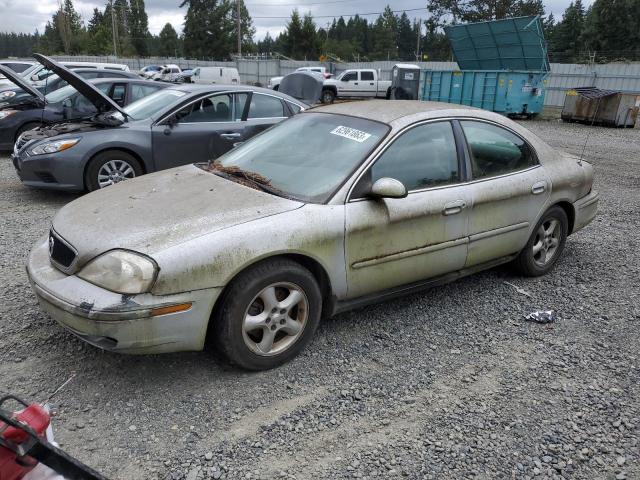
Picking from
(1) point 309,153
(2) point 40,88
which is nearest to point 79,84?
(1) point 309,153

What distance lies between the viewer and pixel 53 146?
245 inches

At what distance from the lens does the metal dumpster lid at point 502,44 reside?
21812 millimetres

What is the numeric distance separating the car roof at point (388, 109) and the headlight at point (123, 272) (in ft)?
6.38

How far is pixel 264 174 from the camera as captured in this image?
11.7 feet

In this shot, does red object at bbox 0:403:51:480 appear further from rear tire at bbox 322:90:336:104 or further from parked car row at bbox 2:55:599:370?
rear tire at bbox 322:90:336:104

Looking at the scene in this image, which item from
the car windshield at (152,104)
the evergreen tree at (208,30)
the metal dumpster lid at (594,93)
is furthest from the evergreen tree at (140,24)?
the car windshield at (152,104)

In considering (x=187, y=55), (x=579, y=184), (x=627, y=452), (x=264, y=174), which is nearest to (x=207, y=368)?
(x=264, y=174)

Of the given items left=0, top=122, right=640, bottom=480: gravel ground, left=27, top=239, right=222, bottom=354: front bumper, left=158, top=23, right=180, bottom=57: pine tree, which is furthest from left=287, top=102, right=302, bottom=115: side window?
left=158, top=23, right=180, bottom=57: pine tree

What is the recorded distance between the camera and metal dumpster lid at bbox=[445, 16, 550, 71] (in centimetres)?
2181

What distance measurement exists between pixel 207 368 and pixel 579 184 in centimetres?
364

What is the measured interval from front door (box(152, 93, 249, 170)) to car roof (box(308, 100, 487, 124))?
2843 mm

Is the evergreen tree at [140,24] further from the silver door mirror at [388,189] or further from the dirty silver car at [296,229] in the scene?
the silver door mirror at [388,189]

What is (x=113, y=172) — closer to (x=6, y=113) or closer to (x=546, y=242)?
(x=6, y=113)

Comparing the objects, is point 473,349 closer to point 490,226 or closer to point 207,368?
point 490,226
